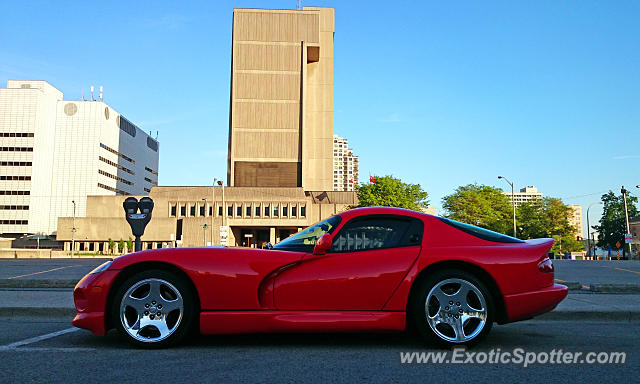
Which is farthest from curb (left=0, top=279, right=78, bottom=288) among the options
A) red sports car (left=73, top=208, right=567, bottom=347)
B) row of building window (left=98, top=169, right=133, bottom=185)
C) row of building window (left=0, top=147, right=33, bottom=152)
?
row of building window (left=98, top=169, right=133, bottom=185)

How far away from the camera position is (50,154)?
115625 millimetres

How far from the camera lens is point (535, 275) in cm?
443

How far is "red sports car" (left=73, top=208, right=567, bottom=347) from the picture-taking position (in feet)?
13.7

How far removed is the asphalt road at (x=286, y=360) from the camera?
3235 millimetres

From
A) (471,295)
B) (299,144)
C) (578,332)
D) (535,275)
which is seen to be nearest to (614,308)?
(578,332)

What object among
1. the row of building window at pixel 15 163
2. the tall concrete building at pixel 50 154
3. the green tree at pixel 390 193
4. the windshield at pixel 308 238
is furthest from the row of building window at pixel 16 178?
the windshield at pixel 308 238

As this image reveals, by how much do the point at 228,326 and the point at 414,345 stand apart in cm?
161

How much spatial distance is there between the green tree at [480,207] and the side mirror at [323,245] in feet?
230

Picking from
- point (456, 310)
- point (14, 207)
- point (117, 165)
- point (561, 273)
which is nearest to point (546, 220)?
point (561, 273)

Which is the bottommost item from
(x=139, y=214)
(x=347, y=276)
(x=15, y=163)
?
(x=347, y=276)

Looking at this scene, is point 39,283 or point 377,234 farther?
point 39,283

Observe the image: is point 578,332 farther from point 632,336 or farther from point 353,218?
point 353,218

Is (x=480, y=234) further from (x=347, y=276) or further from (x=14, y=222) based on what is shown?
(x=14, y=222)

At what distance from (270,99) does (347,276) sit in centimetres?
9400
